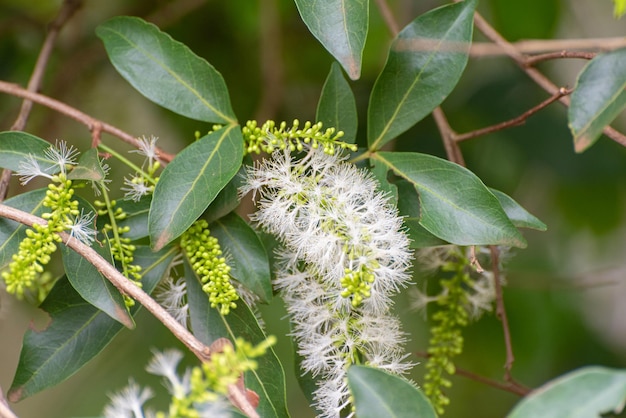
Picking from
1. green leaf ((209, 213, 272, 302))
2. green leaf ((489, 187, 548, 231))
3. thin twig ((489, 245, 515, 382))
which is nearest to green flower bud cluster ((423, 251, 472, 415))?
thin twig ((489, 245, 515, 382))

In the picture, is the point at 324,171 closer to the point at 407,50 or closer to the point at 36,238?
the point at 407,50

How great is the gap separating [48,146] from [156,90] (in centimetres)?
14

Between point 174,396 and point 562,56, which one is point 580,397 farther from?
point 562,56

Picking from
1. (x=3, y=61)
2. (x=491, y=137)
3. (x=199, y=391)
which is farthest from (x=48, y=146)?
(x=491, y=137)

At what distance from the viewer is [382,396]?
0.63 m

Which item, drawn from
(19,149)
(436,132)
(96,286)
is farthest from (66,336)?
(436,132)

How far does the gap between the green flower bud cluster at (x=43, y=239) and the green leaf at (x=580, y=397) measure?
48 cm

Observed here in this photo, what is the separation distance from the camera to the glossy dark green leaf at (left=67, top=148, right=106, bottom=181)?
75 cm

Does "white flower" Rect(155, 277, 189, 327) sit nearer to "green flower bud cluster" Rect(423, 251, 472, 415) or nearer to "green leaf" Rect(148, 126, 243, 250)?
"green leaf" Rect(148, 126, 243, 250)

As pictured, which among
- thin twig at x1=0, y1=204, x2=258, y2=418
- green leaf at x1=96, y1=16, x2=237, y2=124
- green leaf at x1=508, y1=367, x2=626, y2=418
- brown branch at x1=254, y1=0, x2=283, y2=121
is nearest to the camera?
green leaf at x1=508, y1=367, x2=626, y2=418

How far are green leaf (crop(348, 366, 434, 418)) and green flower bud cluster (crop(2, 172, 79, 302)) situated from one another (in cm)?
34

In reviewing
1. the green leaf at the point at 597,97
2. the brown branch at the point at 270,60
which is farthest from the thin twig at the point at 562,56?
the brown branch at the point at 270,60

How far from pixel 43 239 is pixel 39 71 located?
418 mm

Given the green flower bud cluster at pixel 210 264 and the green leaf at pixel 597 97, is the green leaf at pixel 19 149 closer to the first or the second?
the green flower bud cluster at pixel 210 264
